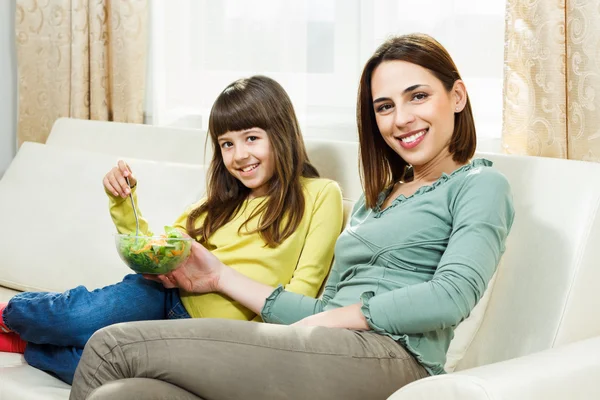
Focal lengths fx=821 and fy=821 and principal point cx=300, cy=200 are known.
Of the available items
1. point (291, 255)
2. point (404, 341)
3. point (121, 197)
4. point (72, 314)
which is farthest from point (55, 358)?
point (404, 341)

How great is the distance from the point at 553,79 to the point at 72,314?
126 cm

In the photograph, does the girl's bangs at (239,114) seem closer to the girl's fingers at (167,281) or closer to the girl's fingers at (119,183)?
the girl's fingers at (119,183)

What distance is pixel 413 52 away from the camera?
1669 mm

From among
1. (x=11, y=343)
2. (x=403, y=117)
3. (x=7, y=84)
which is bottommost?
(x=11, y=343)

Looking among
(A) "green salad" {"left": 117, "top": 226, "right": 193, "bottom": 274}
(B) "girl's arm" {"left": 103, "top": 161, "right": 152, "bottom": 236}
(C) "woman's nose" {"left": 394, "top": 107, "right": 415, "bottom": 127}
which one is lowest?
(A) "green salad" {"left": 117, "top": 226, "right": 193, "bottom": 274}

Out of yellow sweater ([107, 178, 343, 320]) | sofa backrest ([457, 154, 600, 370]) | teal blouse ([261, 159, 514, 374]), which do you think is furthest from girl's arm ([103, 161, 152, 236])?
sofa backrest ([457, 154, 600, 370])

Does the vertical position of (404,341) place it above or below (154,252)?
below

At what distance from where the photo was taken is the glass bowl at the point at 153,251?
1.70 meters

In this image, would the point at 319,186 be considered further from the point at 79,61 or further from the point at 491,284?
the point at 79,61

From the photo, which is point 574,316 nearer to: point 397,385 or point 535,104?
point 397,385

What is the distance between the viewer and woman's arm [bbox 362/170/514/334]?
1.41 meters

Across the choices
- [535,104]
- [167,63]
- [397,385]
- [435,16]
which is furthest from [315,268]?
[167,63]

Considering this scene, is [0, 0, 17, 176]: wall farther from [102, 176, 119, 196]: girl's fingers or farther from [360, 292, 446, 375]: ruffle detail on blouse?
[360, 292, 446, 375]: ruffle detail on blouse

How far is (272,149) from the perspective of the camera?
2006mm
